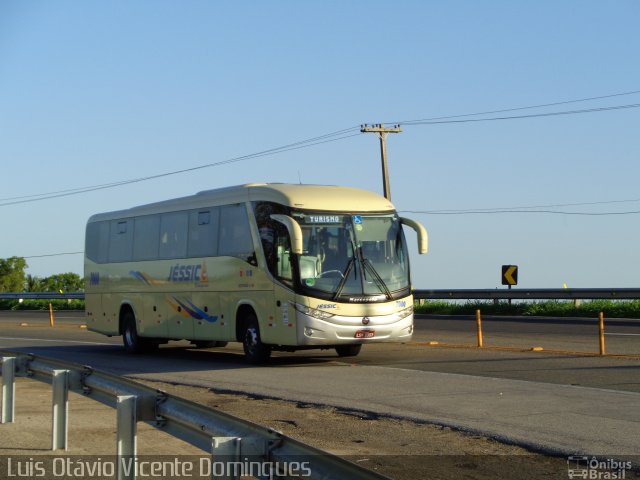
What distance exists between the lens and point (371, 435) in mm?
10891

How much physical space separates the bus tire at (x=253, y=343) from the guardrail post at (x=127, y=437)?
1165cm

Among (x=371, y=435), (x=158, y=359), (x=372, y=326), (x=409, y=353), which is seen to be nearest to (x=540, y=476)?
(x=371, y=435)

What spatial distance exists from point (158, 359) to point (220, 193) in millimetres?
4051

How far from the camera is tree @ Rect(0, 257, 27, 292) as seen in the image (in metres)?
93.3

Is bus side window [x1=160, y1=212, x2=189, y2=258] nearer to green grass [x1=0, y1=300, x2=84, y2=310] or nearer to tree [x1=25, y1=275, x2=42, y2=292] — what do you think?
green grass [x1=0, y1=300, x2=84, y2=310]

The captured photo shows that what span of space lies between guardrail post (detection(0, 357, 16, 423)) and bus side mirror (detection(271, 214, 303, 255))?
292 inches

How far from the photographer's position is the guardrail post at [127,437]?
299 inches

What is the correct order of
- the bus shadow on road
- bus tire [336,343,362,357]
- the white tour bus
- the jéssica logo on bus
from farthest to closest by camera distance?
1. the jéssica logo on bus
2. bus tire [336,343,362,357]
3. the bus shadow on road
4. the white tour bus

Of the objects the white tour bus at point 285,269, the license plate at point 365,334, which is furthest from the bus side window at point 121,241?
the license plate at point 365,334

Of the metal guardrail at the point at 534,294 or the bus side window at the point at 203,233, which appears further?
the metal guardrail at the point at 534,294

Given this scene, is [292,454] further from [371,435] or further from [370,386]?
[370,386]

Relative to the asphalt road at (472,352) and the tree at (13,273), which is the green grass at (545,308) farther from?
the tree at (13,273)

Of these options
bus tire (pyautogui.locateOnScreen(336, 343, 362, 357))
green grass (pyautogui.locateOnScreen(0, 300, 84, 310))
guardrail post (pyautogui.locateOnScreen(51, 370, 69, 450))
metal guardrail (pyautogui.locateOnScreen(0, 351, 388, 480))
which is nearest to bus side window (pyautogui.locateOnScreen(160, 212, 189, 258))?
bus tire (pyautogui.locateOnScreen(336, 343, 362, 357))

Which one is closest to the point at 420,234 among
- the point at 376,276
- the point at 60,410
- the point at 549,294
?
the point at 376,276
